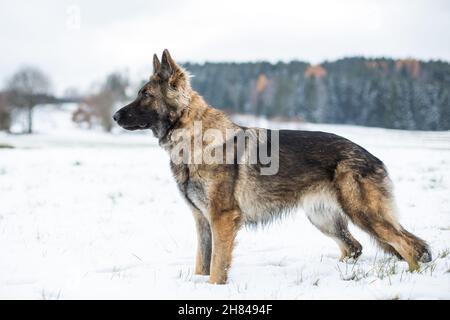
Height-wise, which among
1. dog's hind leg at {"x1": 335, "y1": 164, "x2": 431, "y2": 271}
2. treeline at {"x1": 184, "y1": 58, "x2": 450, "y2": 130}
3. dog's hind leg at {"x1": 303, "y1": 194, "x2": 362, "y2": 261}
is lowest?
dog's hind leg at {"x1": 303, "y1": 194, "x2": 362, "y2": 261}

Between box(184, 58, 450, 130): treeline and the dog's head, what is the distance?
0.29 meters

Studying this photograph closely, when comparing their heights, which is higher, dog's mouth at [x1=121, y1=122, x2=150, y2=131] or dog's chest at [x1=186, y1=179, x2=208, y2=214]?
dog's mouth at [x1=121, y1=122, x2=150, y2=131]

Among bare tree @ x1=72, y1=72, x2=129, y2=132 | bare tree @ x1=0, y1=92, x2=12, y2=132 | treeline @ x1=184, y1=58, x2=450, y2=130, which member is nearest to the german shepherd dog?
treeline @ x1=184, y1=58, x2=450, y2=130

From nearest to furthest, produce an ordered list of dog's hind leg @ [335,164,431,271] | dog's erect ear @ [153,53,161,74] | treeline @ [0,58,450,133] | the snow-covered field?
the snow-covered field < dog's hind leg @ [335,164,431,271] < dog's erect ear @ [153,53,161,74] < treeline @ [0,58,450,133]

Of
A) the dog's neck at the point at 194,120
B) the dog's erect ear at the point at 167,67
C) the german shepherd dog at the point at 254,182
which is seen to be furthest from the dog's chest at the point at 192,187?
the dog's erect ear at the point at 167,67

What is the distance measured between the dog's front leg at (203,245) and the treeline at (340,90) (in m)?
1.66

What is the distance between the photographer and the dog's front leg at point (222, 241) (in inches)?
163

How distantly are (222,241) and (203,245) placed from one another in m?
0.46

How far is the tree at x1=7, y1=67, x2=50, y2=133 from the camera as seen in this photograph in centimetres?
4519

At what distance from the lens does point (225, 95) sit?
166 feet

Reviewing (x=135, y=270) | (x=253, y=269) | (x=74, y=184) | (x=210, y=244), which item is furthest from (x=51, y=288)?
(x=74, y=184)

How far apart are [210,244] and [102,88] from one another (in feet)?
157

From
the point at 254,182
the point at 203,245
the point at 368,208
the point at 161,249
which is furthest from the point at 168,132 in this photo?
the point at 368,208

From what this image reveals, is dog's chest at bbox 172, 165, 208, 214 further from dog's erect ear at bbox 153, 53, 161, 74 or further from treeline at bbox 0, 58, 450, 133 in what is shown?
treeline at bbox 0, 58, 450, 133
